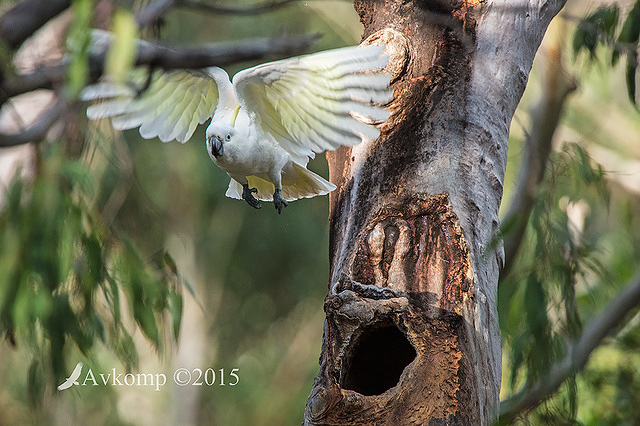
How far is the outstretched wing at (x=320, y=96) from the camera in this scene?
5.77ft

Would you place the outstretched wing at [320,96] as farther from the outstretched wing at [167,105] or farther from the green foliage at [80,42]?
the green foliage at [80,42]

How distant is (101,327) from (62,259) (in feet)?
1.51

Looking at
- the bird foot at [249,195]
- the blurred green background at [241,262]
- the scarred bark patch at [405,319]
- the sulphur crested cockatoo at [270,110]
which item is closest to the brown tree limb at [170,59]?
the sulphur crested cockatoo at [270,110]

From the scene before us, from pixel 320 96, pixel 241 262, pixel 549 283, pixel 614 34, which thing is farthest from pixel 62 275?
pixel 241 262

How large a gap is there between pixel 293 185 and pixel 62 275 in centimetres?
101

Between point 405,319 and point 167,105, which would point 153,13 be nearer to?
point 167,105

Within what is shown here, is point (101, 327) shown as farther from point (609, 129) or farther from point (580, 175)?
point (609, 129)

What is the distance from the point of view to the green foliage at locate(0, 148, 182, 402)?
1524 mm

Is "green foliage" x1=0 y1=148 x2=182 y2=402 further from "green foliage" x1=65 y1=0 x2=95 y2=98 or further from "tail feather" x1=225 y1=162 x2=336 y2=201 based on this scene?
"tail feather" x1=225 y1=162 x2=336 y2=201

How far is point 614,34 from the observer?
2.45 metres

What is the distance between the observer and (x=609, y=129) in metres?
5.36

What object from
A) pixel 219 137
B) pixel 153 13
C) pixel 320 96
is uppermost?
pixel 153 13

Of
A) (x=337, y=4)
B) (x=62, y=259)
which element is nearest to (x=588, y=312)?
(x=62, y=259)

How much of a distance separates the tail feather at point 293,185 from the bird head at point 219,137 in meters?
0.28
